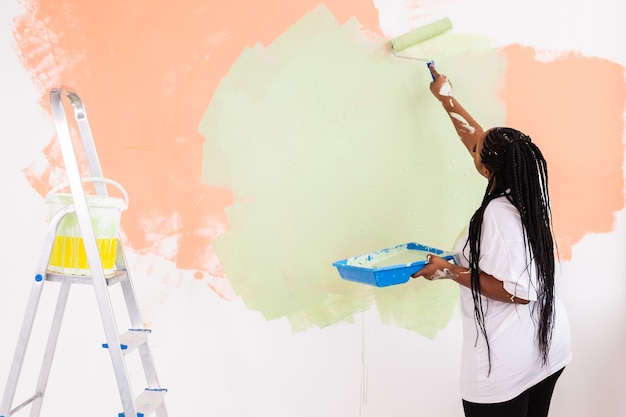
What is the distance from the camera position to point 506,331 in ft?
4.75

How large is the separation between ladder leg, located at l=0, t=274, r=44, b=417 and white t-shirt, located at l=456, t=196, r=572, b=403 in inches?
42.8

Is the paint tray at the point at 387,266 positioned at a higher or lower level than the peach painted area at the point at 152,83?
lower

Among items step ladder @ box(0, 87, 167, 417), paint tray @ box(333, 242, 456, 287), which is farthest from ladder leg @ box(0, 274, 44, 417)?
paint tray @ box(333, 242, 456, 287)

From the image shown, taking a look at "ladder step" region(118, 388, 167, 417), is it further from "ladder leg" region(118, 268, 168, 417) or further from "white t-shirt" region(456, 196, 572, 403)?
"white t-shirt" region(456, 196, 572, 403)

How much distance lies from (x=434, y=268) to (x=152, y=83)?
109cm

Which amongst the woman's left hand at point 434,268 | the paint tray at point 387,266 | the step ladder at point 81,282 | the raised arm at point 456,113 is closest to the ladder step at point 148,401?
the step ladder at point 81,282

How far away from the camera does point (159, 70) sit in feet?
6.30

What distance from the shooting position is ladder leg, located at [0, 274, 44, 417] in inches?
58.0

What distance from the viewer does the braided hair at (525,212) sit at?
1426 millimetres

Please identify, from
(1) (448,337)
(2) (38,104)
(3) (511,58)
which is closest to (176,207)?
(2) (38,104)

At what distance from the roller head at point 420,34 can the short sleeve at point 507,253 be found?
658 millimetres

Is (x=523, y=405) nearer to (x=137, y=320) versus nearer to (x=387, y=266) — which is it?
(x=387, y=266)

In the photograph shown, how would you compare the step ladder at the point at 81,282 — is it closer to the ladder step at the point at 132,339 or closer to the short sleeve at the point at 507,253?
the ladder step at the point at 132,339

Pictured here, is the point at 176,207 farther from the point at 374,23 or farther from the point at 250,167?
the point at 374,23
